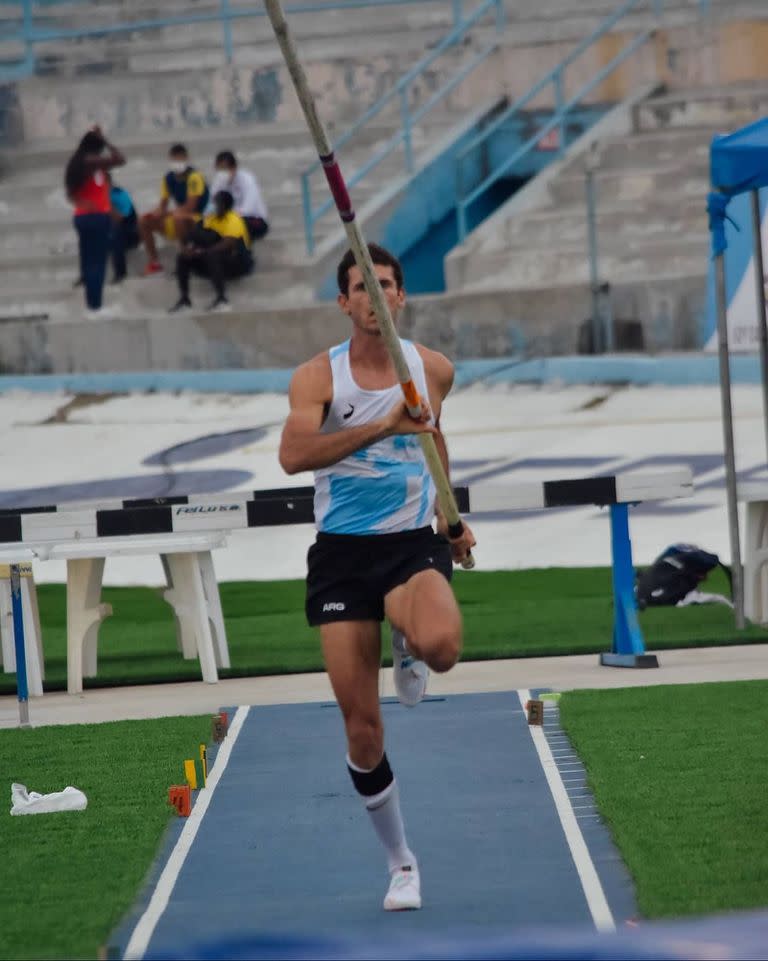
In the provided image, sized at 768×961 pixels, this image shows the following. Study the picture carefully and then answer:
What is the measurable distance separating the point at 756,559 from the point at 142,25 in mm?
20675

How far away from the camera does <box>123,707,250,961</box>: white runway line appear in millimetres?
5844

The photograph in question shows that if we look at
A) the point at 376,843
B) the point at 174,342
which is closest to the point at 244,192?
the point at 174,342

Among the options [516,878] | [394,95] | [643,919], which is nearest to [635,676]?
[516,878]

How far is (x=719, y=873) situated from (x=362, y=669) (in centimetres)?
122

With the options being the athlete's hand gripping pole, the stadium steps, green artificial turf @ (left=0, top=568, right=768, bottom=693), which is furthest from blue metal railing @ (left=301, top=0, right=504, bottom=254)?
the athlete's hand gripping pole

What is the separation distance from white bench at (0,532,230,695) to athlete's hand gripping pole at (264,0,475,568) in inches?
199

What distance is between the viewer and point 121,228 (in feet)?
86.3

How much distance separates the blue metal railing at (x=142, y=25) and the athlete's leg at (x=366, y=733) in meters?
23.8

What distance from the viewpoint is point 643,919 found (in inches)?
229

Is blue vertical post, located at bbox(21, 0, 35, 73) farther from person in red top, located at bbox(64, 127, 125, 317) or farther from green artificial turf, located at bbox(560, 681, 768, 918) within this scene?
green artificial turf, located at bbox(560, 681, 768, 918)

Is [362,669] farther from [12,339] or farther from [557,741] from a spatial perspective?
[12,339]

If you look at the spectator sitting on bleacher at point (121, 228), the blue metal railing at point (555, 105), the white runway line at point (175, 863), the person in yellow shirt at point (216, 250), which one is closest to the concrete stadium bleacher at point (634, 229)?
the blue metal railing at point (555, 105)

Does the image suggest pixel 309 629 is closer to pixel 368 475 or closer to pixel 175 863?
pixel 175 863

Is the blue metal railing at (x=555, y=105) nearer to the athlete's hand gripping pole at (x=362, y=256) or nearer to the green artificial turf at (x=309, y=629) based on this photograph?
the green artificial turf at (x=309, y=629)
